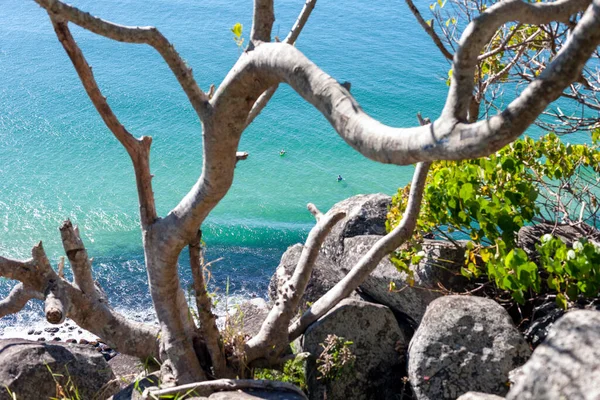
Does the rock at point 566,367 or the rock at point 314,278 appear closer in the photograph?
the rock at point 566,367

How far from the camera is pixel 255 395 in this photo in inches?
143

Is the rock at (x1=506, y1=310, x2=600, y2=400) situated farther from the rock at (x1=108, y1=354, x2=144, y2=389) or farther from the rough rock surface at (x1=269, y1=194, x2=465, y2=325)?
the rock at (x1=108, y1=354, x2=144, y2=389)

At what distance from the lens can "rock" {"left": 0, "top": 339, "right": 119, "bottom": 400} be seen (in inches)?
164

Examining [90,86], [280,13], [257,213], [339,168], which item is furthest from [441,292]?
[280,13]

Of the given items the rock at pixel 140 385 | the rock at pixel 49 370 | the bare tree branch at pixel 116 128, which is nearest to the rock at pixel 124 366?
the rock at pixel 49 370

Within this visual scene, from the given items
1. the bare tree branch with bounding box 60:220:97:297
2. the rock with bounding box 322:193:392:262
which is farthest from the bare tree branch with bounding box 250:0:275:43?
the rock with bounding box 322:193:392:262

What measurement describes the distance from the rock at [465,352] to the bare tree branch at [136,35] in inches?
76.0

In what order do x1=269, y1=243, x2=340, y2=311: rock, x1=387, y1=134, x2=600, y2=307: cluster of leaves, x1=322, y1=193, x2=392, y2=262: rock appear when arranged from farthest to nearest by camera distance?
x1=322, y1=193, x2=392, y2=262: rock → x1=269, y1=243, x2=340, y2=311: rock → x1=387, y1=134, x2=600, y2=307: cluster of leaves

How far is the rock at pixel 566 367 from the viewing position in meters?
2.37

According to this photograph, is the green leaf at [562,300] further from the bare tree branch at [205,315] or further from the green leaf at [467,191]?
the bare tree branch at [205,315]

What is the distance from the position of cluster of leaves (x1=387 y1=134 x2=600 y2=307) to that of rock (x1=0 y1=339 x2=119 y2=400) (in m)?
2.22

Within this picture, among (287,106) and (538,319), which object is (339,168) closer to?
(287,106)

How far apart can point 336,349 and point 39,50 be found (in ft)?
47.1

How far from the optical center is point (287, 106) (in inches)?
550
